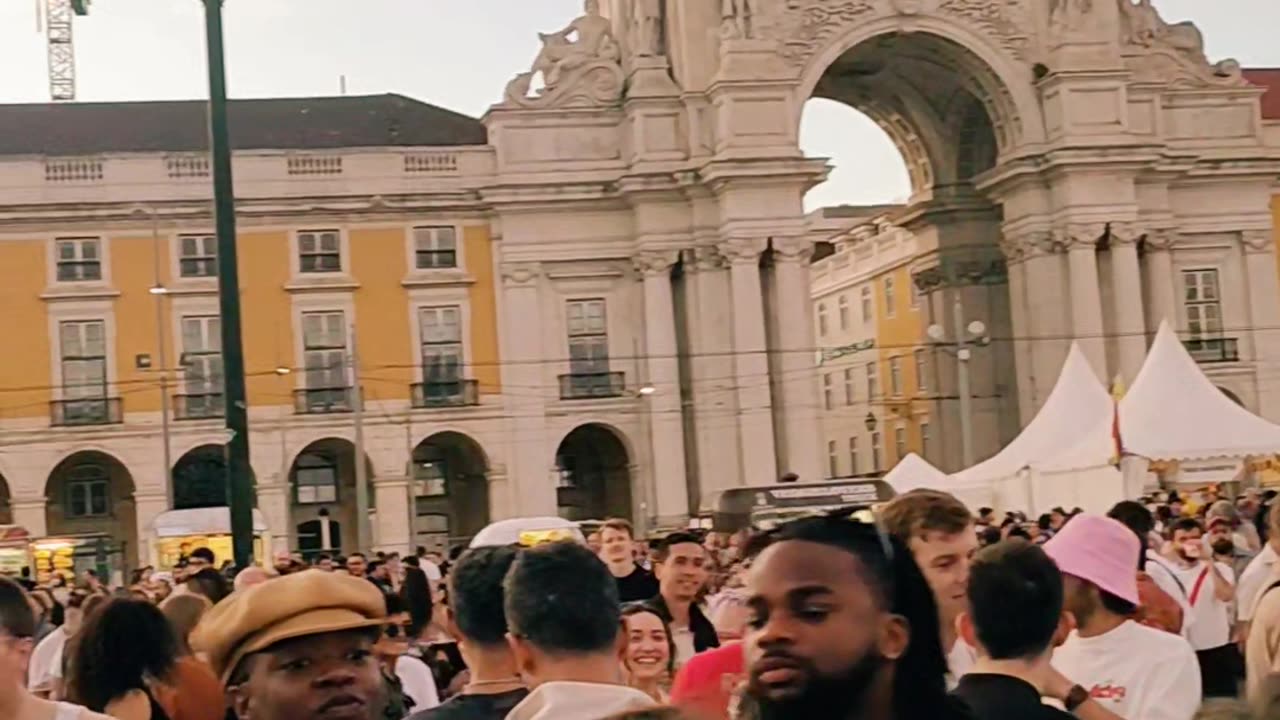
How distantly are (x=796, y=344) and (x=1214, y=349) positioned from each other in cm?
1213

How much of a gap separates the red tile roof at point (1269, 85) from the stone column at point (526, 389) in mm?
25130

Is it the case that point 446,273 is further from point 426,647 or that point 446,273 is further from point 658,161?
point 426,647

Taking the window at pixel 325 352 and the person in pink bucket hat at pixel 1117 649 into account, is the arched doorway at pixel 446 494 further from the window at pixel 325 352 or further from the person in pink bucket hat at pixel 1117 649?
the person in pink bucket hat at pixel 1117 649

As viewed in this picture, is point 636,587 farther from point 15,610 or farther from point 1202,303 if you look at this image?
point 1202,303

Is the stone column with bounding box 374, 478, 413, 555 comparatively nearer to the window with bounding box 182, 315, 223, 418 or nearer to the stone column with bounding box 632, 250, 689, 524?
the window with bounding box 182, 315, 223, 418

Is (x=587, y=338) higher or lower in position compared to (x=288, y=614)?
higher

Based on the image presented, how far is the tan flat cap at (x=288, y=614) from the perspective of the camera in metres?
4.65

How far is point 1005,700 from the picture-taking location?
5477mm

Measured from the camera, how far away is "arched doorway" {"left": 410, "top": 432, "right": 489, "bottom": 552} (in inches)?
2197

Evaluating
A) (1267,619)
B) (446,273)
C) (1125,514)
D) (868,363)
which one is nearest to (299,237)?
(446,273)

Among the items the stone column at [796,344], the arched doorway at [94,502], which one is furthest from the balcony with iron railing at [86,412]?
the stone column at [796,344]

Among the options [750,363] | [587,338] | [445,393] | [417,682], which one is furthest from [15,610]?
[587,338]

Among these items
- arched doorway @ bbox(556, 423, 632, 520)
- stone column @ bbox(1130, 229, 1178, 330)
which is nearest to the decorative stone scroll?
arched doorway @ bbox(556, 423, 632, 520)

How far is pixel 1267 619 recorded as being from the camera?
6672 mm
